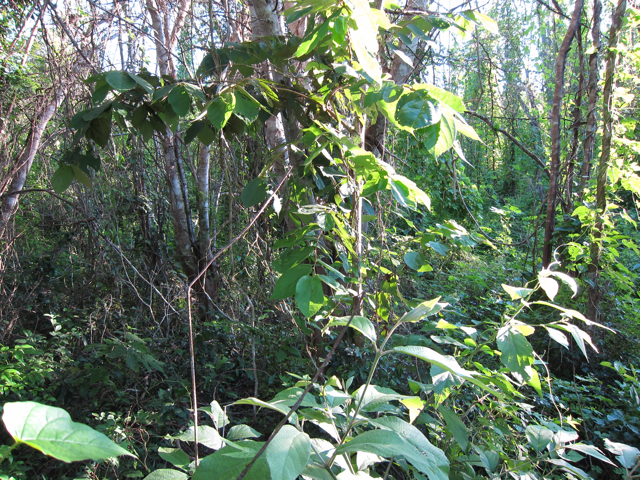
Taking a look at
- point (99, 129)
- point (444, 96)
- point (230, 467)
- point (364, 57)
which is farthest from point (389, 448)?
point (99, 129)

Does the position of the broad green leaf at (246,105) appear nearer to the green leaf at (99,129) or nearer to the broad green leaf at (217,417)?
the green leaf at (99,129)

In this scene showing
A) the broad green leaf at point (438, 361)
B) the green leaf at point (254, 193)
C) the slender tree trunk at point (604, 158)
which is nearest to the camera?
the broad green leaf at point (438, 361)

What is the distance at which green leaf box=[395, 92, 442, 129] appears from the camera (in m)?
0.85

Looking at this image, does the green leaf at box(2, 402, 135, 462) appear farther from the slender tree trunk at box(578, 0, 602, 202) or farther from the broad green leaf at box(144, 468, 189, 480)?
the slender tree trunk at box(578, 0, 602, 202)

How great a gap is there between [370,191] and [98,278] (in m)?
3.06

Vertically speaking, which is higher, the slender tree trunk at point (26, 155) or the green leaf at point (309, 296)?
the slender tree trunk at point (26, 155)

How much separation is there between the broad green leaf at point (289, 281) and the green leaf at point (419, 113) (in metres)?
0.50

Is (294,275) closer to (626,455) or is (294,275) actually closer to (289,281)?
(289,281)

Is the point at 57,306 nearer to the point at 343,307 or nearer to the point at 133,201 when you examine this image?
the point at 133,201

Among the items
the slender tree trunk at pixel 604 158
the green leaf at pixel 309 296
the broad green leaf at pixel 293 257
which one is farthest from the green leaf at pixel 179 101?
the slender tree trunk at pixel 604 158

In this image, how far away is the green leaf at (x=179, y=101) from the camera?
4.18 ft

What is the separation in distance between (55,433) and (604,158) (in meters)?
3.66

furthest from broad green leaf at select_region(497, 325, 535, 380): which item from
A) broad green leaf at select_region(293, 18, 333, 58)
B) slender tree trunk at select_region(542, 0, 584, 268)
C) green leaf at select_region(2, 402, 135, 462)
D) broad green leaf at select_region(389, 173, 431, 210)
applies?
slender tree trunk at select_region(542, 0, 584, 268)

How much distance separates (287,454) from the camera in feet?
1.87
